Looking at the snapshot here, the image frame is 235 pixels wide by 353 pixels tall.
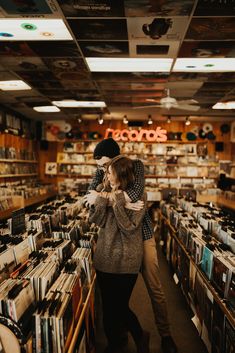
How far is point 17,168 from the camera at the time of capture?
889cm

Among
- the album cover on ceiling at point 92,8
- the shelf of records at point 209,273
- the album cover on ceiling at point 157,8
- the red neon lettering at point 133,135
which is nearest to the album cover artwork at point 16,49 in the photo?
the album cover on ceiling at point 92,8

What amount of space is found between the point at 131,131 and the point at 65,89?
4124 millimetres

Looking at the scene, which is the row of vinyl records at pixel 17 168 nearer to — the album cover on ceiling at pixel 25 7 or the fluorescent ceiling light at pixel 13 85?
the fluorescent ceiling light at pixel 13 85

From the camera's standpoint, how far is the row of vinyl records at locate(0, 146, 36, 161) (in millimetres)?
7838

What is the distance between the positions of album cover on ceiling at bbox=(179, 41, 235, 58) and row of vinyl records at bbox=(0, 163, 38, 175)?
5501 mm

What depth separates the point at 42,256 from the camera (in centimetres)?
239

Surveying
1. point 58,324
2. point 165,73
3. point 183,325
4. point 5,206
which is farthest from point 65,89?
point 58,324

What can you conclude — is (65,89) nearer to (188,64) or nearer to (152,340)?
(188,64)

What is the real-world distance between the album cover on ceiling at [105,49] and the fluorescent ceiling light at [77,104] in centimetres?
308

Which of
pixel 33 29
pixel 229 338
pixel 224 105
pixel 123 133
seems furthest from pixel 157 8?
pixel 123 133

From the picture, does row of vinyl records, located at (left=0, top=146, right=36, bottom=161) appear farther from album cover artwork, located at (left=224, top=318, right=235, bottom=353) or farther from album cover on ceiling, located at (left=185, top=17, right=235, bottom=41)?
album cover artwork, located at (left=224, top=318, right=235, bottom=353)

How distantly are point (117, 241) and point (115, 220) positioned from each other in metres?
0.16

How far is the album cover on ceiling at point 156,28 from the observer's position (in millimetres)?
3100

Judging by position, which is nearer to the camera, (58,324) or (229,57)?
(58,324)
